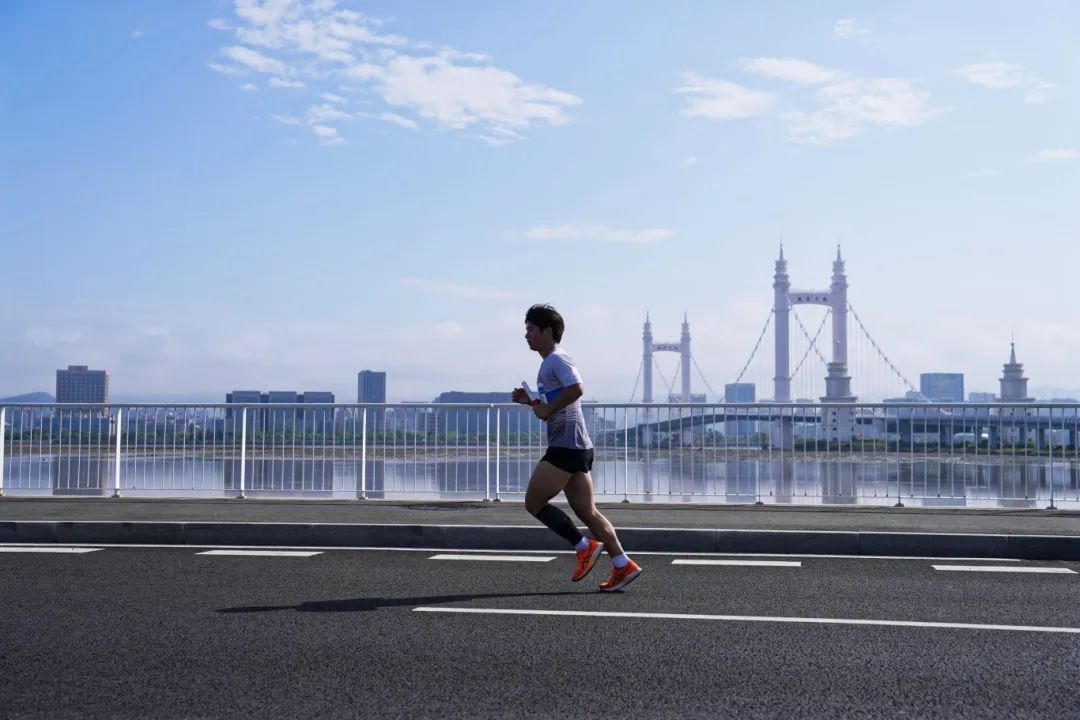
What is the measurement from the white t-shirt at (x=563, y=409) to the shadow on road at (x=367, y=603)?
0.90 metres

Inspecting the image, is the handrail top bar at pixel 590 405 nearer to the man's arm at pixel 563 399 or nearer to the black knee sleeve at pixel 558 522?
the black knee sleeve at pixel 558 522

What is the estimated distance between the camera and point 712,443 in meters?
12.2

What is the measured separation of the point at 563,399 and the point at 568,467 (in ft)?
1.31

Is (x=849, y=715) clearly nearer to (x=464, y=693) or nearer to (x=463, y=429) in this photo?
(x=464, y=693)

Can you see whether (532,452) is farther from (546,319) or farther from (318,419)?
(546,319)

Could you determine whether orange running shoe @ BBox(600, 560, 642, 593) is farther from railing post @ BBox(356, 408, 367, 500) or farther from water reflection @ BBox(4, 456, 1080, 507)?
railing post @ BBox(356, 408, 367, 500)

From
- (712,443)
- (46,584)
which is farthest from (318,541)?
(712,443)

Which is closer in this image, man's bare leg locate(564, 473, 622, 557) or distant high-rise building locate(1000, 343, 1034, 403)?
man's bare leg locate(564, 473, 622, 557)

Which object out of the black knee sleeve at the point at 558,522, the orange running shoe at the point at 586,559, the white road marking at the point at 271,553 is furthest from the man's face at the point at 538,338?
the white road marking at the point at 271,553

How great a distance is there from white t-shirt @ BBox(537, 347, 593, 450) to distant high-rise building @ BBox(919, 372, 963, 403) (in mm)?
81682

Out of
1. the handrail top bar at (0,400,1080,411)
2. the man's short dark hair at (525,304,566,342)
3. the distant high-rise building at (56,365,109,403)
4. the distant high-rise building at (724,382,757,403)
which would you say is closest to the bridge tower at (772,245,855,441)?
the distant high-rise building at (724,382,757,403)

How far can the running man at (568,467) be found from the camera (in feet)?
21.6

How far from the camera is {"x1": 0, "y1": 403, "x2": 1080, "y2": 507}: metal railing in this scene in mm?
11680

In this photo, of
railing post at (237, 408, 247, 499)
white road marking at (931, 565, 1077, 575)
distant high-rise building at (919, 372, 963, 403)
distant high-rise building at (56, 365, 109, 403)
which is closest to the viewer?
white road marking at (931, 565, 1077, 575)
